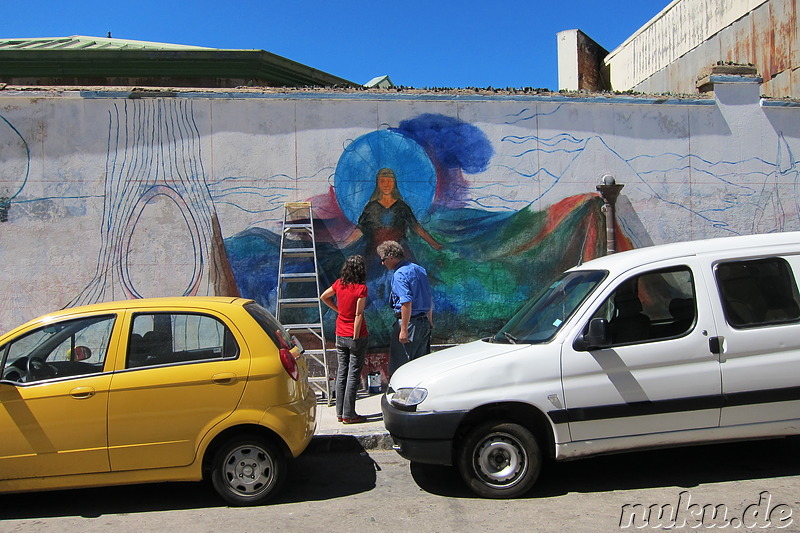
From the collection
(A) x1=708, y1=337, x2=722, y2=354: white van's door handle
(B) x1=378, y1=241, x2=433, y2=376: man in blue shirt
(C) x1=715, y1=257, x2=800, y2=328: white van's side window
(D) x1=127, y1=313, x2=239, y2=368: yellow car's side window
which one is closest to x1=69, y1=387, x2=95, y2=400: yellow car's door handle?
(D) x1=127, y1=313, x2=239, y2=368: yellow car's side window

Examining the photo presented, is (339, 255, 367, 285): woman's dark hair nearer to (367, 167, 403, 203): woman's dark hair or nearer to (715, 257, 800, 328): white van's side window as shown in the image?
(367, 167, 403, 203): woman's dark hair

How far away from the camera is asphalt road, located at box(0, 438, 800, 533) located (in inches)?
172

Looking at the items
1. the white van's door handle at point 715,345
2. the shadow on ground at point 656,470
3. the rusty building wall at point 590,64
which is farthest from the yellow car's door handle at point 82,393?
the rusty building wall at point 590,64

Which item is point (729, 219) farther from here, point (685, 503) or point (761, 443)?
point (685, 503)

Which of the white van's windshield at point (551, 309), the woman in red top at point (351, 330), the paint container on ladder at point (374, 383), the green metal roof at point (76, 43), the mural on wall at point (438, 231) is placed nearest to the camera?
the white van's windshield at point (551, 309)

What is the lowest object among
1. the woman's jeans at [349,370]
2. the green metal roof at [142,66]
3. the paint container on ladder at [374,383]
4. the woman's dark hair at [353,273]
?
the paint container on ladder at [374,383]

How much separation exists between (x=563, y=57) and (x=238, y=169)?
14848 millimetres

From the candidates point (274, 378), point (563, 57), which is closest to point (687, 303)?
point (274, 378)

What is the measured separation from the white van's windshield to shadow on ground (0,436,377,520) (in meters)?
1.70

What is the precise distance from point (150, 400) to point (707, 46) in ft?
52.1

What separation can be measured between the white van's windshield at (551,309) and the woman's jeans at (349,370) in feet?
5.57

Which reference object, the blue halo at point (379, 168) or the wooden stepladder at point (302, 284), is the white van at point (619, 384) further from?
the blue halo at point (379, 168)

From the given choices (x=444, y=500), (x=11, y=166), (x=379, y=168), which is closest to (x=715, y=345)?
(x=444, y=500)

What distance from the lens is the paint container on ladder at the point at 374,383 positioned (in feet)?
26.6
